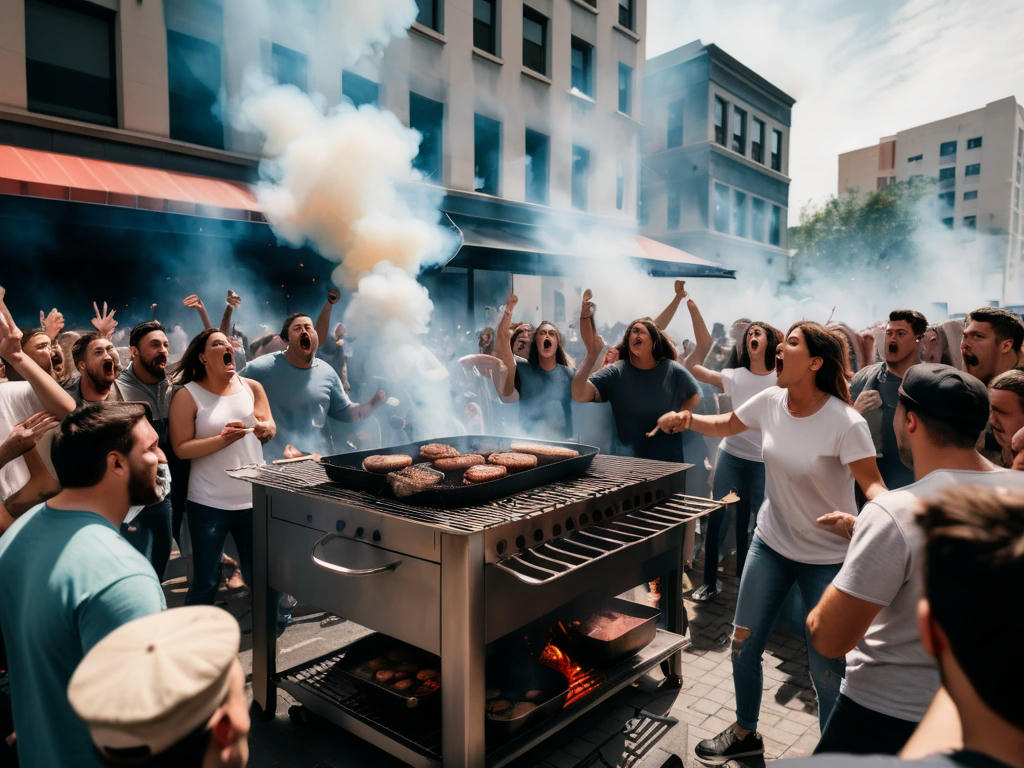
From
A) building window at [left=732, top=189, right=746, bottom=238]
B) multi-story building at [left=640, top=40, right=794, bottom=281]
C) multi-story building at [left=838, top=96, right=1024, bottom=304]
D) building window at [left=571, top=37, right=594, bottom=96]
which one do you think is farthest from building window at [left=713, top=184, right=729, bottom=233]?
multi-story building at [left=838, top=96, right=1024, bottom=304]

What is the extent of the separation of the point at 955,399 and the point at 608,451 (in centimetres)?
348

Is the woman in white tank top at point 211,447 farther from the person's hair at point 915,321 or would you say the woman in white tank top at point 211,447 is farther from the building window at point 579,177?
the building window at point 579,177

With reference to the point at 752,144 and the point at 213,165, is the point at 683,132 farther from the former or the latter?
the point at 213,165

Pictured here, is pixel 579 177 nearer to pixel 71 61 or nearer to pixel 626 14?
pixel 626 14

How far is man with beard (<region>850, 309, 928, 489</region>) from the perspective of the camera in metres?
4.26

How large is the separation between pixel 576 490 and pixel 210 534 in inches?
94.5

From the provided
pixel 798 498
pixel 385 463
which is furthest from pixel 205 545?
pixel 798 498

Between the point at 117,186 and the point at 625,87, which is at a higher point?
the point at 625,87

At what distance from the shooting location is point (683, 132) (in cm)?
2566

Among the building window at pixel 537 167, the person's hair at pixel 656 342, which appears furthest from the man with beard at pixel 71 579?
the building window at pixel 537 167

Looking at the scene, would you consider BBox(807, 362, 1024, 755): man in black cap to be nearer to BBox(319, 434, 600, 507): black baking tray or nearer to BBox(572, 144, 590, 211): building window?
BBox(319, 434, 600, 507): black baking tray

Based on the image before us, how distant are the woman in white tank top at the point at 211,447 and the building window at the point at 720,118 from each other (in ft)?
85.4

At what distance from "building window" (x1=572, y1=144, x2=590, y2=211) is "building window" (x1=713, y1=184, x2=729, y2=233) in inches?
395

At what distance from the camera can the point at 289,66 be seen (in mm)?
11344
